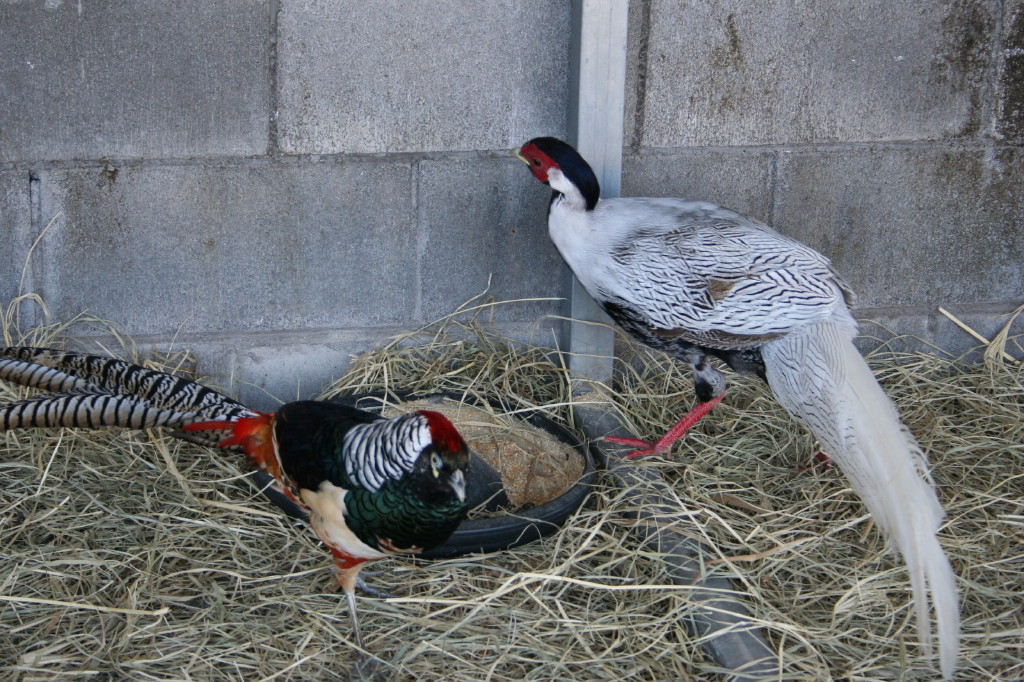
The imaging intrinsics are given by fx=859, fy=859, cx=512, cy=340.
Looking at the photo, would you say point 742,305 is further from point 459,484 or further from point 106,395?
point 106,395

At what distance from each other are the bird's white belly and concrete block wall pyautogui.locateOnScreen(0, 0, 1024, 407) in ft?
3.10

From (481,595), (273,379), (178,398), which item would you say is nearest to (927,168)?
(481,595)

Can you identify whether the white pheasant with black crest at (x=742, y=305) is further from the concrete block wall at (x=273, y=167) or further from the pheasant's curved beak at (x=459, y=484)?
the pheasant's curved beak at (x=459, y=484)

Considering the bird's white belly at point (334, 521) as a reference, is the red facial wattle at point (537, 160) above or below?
above

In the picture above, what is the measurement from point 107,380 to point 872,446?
1593 mm

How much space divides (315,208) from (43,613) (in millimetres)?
1192

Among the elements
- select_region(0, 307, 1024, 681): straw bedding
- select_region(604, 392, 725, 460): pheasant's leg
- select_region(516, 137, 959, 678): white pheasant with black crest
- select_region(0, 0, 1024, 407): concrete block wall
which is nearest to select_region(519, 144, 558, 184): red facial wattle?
select_region(516, 137, 959, 678): white pheasant with black crest

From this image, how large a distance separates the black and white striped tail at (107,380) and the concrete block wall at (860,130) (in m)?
1.33

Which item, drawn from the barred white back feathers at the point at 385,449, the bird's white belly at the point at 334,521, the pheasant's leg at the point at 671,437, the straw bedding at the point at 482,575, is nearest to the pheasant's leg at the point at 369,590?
the straw bedding at the point at 482,575

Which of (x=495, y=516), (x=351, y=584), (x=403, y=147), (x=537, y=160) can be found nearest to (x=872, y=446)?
(x=495, y=516)

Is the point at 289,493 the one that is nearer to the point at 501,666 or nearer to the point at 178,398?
the point at 178,398

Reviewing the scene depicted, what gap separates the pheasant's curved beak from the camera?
4.72 ft

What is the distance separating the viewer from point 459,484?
4.73 feet

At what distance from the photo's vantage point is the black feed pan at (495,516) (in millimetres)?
1830
